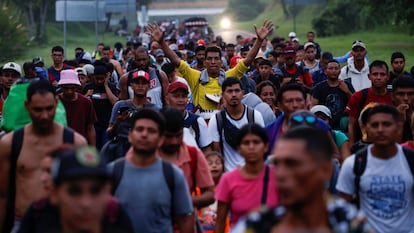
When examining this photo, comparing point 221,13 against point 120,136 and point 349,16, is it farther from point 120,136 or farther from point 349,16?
point 120,136

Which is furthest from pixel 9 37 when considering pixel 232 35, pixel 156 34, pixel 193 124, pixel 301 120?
pixel 232 35

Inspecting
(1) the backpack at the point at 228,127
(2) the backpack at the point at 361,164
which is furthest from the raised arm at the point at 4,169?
(1) the backpack at the point at 228,127

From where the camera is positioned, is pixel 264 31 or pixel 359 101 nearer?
pixel 359 101

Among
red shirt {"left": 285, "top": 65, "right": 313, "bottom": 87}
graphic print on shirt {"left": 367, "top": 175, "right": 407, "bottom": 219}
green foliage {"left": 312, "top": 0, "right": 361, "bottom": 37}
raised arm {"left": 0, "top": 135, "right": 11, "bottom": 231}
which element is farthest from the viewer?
green foliage {"left": 312, "top": 0, "right": 361, "bottom": 37}

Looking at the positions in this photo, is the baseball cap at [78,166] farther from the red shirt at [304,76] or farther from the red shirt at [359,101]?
the red shirt at [304,76]

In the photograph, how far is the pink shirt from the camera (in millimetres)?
6750

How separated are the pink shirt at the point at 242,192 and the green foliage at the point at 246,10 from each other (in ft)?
398

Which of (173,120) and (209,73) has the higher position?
(209,73)

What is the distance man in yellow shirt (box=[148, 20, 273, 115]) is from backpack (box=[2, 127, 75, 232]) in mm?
5158

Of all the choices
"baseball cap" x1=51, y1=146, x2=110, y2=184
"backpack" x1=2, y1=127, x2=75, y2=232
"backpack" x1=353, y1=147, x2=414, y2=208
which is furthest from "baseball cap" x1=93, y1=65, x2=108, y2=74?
"baseball cap" x1=51, y1=146, x2=110, y2=184

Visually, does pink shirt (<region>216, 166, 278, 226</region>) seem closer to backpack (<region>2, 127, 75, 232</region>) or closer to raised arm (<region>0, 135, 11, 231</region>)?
backpack (<region>2, 127, 75, 232</region>)

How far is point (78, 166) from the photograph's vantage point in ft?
14.9

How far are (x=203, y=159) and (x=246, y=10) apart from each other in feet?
406

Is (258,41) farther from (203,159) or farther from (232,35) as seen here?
(232,35)
